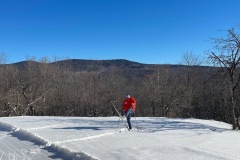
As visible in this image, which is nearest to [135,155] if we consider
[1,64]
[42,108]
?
[42,108]

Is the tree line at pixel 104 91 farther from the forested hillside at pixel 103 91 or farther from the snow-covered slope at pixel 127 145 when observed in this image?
the snow-covered slope at pixel 127 145

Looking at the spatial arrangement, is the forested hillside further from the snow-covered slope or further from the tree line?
the snow-covered slope

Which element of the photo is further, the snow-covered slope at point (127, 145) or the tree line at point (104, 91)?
the tree line at point (104, 91)

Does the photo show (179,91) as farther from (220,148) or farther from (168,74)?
(220,148)

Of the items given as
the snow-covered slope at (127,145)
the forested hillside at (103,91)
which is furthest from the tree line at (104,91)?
the snow-covered slope at (127,145)

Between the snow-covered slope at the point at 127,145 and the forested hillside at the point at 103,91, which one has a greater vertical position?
the forested hillside at the point at 103,91

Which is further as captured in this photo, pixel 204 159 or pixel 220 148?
pixel 220 148

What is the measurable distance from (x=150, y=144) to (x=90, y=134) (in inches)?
127

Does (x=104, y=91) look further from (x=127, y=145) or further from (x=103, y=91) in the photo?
(x=127, y=145)

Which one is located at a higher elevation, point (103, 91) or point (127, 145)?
point (103, 91)

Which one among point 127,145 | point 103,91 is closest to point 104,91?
point 103,91

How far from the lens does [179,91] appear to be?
49938mm

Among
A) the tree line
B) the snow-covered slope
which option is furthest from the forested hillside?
the snow-covered slope

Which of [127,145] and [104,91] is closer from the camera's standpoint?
[127,145]
